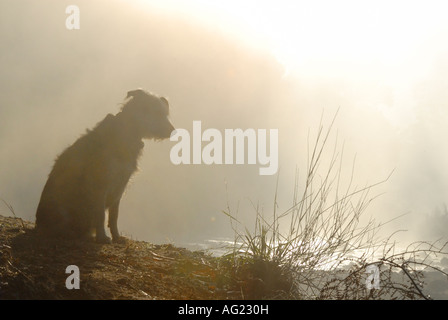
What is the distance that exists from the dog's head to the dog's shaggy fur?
0.02 metres

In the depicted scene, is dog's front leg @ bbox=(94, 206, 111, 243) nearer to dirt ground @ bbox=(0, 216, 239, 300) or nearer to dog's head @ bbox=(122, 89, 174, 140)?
dirt ground @ bbox=(0, 216, 239, 300)

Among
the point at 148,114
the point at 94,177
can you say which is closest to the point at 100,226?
the point at 94,177

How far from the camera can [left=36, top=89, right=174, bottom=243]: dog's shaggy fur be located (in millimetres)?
6281

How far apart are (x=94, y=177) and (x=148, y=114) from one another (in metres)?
1.63

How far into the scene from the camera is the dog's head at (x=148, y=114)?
23.8 feet

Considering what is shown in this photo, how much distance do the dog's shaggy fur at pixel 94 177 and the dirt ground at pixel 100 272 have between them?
A: 54cm

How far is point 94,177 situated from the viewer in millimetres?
6445

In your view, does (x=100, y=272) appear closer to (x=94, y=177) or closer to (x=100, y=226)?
(x=100, y=226)

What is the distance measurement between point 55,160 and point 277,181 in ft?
12.5

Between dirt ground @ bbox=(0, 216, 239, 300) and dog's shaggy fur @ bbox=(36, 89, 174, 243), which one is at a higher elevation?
dog's shaggy fur @ bbox=(36, 89, 174, 243)

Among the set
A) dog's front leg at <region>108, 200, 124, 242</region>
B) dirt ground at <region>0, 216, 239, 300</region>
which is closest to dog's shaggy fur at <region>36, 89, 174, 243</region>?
dog's front leg at <region>108, 200, 124, 242</region>

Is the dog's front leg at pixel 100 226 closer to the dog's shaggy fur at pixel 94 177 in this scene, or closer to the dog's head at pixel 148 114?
the dog's shaggy fur at pixel 94 177

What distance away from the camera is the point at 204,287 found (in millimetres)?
4246
